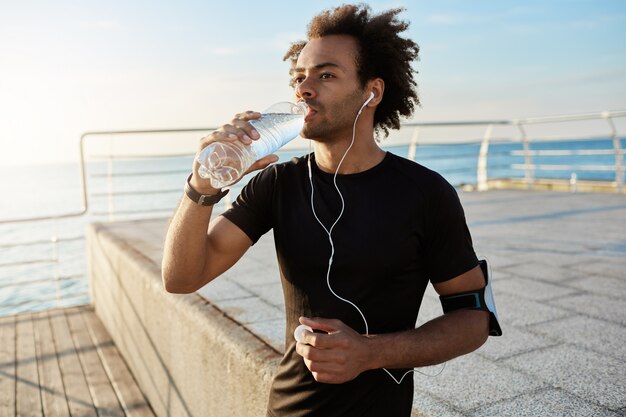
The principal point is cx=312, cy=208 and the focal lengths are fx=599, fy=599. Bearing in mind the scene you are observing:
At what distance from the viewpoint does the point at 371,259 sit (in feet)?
5.07

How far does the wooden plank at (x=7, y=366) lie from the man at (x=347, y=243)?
3.29 metres

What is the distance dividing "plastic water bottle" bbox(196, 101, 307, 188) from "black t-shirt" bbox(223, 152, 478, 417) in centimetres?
19

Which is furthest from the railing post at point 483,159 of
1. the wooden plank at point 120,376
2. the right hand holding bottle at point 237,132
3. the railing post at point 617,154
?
the right hand holding bottle at point 237,132

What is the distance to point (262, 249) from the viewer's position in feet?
19.4

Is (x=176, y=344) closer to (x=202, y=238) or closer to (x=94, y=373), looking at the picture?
(x=94, y=373)

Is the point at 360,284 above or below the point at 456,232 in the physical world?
below

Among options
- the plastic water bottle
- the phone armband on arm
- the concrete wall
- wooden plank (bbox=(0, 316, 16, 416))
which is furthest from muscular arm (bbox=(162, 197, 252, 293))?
wooden plank (bbox=(0, 316, 16, 416))

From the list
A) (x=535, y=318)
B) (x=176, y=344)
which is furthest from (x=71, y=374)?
(x=535, y=318)

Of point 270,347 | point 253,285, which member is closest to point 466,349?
point 270,347

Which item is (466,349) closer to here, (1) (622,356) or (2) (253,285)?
(1) (622,356)

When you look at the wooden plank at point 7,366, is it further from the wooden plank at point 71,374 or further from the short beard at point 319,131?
the short beard at point 319,131

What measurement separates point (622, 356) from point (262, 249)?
150 inches

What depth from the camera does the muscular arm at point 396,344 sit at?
130cm

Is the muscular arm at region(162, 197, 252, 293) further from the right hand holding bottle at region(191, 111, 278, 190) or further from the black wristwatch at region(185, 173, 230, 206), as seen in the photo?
the right hand holding bottle at region(191, 111, 278, 190)
